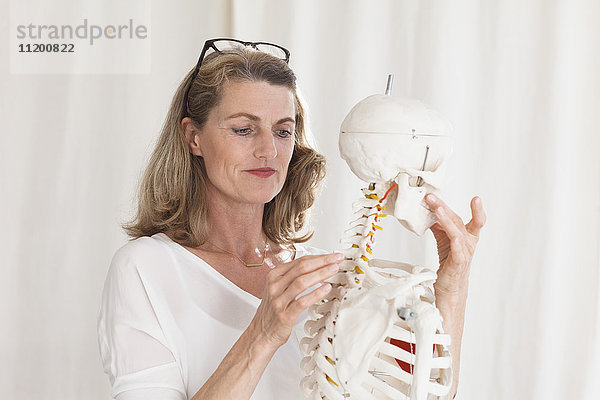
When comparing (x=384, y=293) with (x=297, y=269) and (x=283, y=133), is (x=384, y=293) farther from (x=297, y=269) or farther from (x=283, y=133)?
(x=283, y=133)

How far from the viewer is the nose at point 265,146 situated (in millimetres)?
1652

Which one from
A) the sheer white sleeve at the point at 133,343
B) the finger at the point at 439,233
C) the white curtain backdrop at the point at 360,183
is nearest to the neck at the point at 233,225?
the sheer white sleeve at the point at 133,343

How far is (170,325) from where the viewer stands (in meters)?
1.59

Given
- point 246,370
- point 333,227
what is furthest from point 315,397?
point 333,227

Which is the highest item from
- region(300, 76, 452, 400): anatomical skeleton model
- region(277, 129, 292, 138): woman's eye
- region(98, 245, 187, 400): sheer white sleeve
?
region(277, 129, 292, 138): woman's eye

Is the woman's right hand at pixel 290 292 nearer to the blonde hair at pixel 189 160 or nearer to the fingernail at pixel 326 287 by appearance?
the fingernail at pixel 326 287

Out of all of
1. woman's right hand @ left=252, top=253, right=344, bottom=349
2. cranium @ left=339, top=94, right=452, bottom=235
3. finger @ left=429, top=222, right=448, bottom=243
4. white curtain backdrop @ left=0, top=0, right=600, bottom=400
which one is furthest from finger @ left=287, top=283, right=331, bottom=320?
white curtain backdrop @ left=0, top=0, right=600, bottom=400

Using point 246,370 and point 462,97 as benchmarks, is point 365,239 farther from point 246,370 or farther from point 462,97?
point 462,97

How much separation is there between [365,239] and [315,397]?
0.28 m

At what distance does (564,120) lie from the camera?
2.54 meters

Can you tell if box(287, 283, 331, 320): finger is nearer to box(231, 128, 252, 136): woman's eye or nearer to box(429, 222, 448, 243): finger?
box(429, 222, 448, 243): finger

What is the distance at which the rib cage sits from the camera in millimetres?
1250

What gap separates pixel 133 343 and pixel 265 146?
481 mm

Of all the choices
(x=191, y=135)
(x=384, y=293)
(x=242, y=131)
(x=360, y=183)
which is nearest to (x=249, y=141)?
(x=242, y=131)
